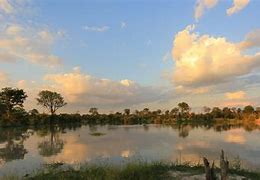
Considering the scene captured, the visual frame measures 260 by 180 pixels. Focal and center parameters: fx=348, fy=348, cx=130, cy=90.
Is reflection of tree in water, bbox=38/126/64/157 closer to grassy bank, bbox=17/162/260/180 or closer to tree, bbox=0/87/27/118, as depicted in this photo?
grassy bank, bbox=17/162/260/180

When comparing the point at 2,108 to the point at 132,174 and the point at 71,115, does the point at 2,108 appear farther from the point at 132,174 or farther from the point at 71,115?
the point at 132,174

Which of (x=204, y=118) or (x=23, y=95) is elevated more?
(x=23, y=95)

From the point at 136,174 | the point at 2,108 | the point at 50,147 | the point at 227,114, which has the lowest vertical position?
the point at 50,147

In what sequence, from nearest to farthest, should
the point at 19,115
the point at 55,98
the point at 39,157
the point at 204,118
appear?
1. the point at 39,157
2. the point at 19,115
3. the point at 55,98
4. the point at 204,118

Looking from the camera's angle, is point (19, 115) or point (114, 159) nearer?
point (114, 159)

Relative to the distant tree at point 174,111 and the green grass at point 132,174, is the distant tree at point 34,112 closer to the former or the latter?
the distant tree at point 174,111

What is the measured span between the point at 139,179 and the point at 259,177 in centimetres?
446

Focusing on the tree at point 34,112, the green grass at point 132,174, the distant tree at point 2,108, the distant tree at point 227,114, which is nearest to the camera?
Result: the green grass at point 132,174

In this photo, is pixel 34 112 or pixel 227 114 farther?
pixel 227 114

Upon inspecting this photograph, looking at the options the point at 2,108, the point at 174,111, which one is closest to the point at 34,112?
the point at 2,108

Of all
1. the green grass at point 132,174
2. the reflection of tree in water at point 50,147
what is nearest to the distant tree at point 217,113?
the reflection of tree in water at point 50,147

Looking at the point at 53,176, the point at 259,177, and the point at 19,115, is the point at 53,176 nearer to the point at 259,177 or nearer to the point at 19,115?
the point at 259,177

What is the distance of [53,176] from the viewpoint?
41.5 ft

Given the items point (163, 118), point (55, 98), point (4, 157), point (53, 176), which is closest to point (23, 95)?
point (55, 98)
